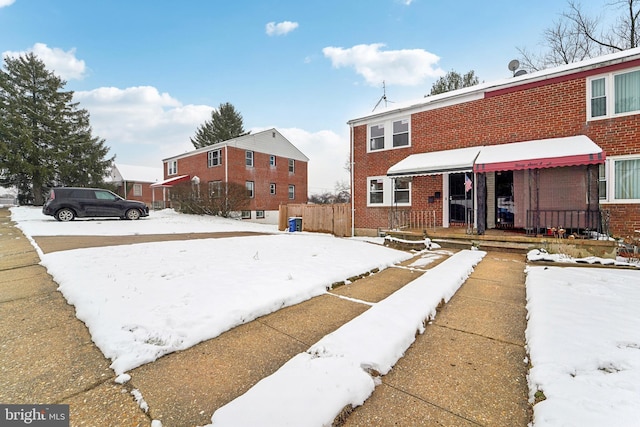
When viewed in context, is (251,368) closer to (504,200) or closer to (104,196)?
(504,200)

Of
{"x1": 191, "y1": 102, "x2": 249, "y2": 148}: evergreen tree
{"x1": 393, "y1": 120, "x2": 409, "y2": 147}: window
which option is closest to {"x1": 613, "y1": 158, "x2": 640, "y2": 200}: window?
{"x1": 393, "y1": 120, "x2": 409, "y2": 147}: window

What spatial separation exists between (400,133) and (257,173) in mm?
15926

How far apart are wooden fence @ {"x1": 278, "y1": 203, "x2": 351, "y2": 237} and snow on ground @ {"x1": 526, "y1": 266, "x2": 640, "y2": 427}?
364 inches

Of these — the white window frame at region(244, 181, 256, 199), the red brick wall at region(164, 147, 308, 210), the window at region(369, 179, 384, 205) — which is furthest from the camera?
the white window frame at region(244, 181, 256, 199)

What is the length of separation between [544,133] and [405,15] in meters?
7.97

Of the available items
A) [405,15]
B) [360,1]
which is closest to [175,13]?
[360,1]

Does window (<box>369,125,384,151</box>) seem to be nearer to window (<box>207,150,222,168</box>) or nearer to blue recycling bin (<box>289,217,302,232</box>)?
blue recycling bin (<box>289,217,302,232</box>)

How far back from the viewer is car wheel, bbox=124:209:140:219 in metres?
15.5

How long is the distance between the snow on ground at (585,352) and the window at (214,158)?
76.5 ft

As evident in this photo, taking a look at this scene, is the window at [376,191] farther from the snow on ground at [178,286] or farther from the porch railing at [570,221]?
the snow on ground at [178,286]

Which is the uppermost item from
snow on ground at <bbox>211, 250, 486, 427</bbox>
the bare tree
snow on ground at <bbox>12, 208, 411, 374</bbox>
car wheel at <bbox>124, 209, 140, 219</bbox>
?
the bare tree

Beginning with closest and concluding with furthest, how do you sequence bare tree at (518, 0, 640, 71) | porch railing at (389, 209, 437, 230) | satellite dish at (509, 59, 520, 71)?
porch railing at (389, 209, 437, 230)
satellite dish at (509, 59, 520, 71)
bare tree at (518, 0, 640, 71)

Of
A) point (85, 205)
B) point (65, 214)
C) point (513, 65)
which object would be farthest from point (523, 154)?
point (65, 214)

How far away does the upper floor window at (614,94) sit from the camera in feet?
26.2
